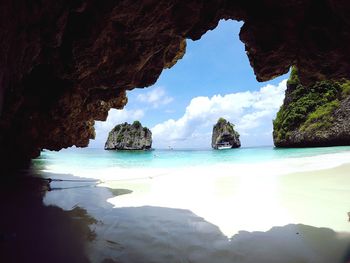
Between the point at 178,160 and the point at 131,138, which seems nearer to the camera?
the point at 178,160

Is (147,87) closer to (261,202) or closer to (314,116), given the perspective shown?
(261,202)

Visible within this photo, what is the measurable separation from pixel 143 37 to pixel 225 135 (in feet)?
279

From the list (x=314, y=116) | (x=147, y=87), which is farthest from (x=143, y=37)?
(x=314, y=116)

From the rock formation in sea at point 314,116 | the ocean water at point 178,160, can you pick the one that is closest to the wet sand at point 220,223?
the ocean water at point 178,160

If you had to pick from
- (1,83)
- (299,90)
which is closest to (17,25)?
(1,83)

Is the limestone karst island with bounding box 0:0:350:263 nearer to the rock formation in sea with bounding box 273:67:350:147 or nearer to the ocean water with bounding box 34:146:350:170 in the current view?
the ocean water with bounding box 34:146:350:170

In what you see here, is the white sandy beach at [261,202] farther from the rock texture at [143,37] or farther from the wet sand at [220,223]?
the rock texture at [143,37]

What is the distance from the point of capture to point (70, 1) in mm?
4477

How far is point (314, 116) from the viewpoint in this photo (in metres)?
44.5

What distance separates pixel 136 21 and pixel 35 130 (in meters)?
7.47

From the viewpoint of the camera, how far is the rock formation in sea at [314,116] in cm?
3975

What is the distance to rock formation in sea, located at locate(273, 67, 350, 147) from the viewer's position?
130 ft

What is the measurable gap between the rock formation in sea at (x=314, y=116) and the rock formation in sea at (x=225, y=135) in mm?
34385

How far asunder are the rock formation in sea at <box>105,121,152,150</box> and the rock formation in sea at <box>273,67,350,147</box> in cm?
4587
